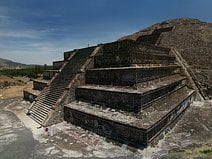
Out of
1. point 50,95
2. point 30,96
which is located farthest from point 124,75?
point 30,96

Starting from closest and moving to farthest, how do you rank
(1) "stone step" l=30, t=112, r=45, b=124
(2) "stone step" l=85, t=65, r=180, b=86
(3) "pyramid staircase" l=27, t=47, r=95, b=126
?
(2) "stone step" l=85, t=65, r=180, b=86, (1) "stone step" l=30, t=112, r=45, b=124, (3) "pyramid staircase" l=27, t=47, r=95, b=126

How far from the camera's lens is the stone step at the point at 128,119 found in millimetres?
6859

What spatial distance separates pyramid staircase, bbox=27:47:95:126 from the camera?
10.4 metres

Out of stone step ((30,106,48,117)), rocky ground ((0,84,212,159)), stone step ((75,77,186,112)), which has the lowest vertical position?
rocky ground ((0,84,212,159))

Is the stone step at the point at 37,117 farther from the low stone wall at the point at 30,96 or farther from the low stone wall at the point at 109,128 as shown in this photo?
the low stone wall at the point at 30,96

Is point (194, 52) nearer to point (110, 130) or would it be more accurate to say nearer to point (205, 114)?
point (205, 114)

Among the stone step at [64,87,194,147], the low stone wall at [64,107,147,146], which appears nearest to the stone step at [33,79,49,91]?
the stone step at [64,87,194,147]

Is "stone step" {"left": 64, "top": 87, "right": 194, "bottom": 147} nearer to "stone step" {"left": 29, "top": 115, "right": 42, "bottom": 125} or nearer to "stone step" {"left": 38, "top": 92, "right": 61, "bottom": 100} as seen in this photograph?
"stone step" {"left": 29, "top": 115, "right": 42, "bottom": 125}

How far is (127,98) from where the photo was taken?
816cm

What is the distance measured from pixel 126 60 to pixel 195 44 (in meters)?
9.62

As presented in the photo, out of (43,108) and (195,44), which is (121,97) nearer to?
(43,108)

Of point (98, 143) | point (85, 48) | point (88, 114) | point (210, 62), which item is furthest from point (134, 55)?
point (210, 62)

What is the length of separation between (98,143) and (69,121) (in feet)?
9.46

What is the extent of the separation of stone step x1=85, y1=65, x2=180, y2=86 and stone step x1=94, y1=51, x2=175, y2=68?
538 millimetres
